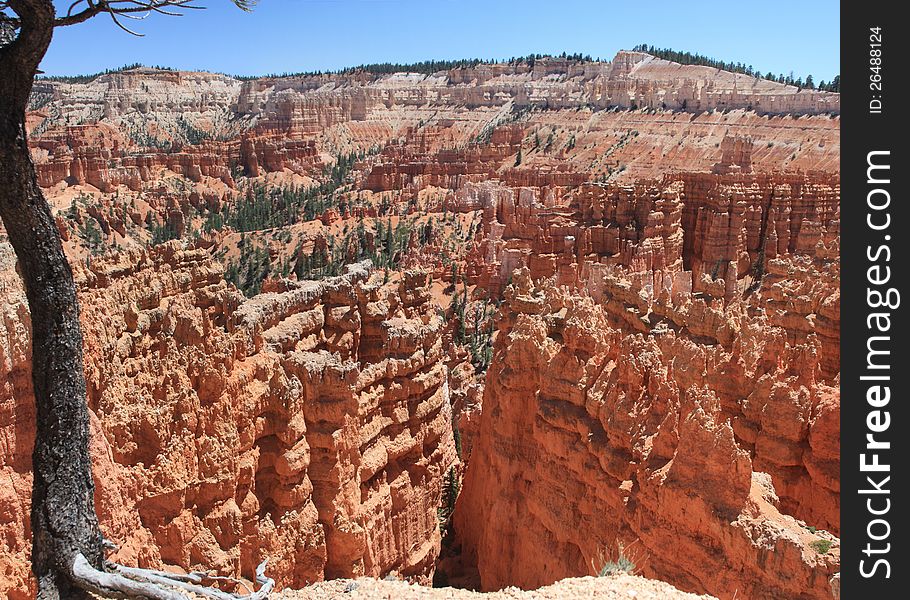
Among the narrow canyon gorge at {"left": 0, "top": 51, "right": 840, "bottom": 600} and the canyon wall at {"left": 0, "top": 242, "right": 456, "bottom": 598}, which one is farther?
the narrow canyon gorge at {"left": 0, "top": 51, "right": 840, "bottom": 600}

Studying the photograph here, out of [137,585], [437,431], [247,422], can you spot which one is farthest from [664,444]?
[137,585]

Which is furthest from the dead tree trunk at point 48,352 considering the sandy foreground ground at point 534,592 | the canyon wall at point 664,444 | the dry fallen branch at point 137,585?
the canyon wall at point 664,444

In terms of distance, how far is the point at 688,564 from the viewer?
7961mm

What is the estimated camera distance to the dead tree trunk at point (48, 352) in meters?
3.91

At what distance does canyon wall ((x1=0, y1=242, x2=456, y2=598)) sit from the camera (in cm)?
700

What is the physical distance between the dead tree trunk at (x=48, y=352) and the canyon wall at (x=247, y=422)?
2119 mm

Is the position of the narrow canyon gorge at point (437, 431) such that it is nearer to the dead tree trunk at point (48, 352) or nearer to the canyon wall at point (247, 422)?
the canyon wall at point (247, 422)

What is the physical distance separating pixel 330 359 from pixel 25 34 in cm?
696

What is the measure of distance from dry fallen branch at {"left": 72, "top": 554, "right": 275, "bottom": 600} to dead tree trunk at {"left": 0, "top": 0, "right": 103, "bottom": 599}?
12 cm

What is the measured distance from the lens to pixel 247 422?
29.1ft

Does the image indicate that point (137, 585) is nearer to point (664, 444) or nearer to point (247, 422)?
point (247, 422)

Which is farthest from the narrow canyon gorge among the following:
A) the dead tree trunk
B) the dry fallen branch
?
the dry fallen branch

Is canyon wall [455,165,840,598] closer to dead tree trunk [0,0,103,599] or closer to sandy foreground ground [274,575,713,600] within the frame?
sandy foreground ground [274,575,713,600]
